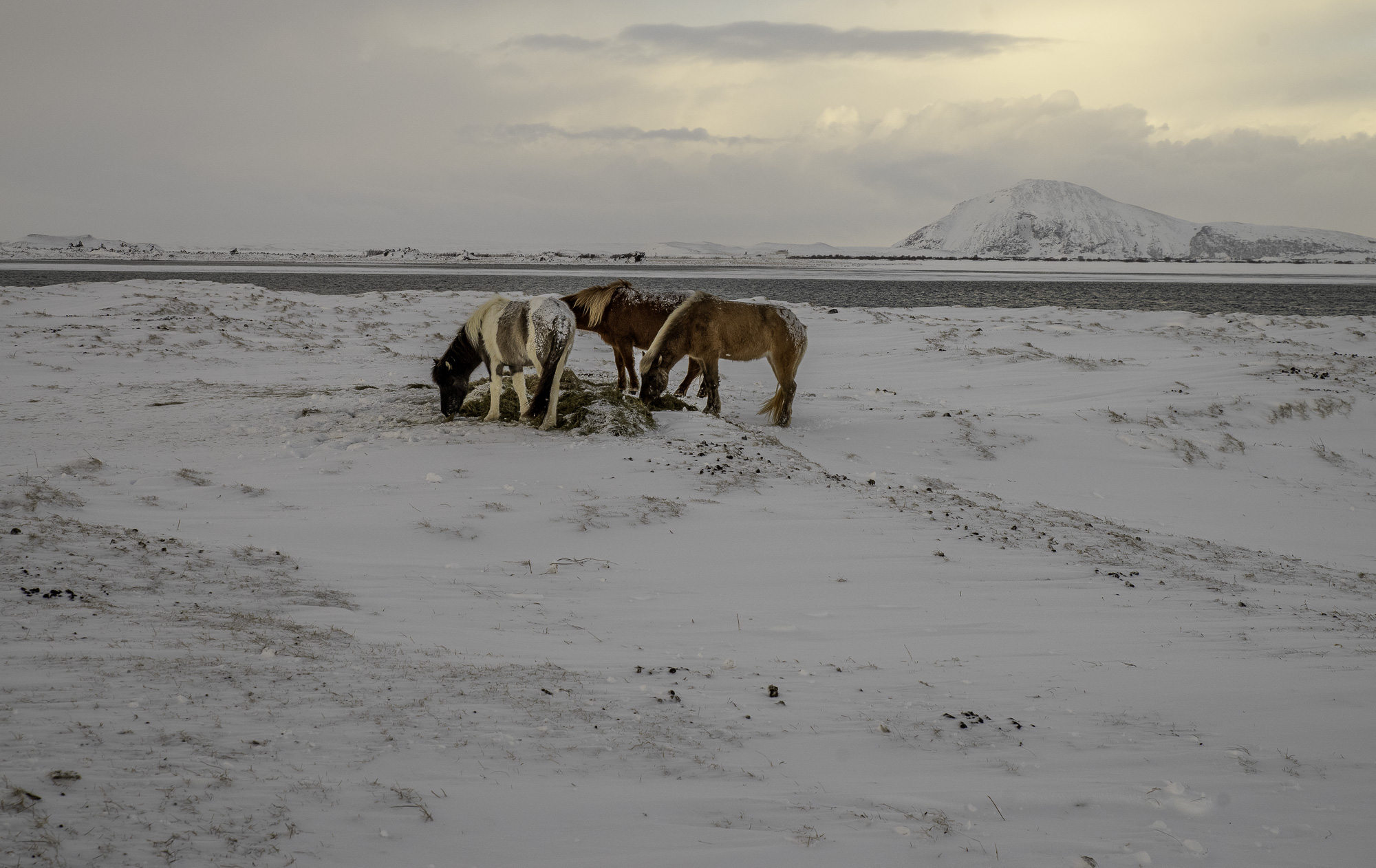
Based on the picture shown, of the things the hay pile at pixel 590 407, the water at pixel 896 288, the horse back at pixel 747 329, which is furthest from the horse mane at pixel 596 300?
the water at pixel 896 288

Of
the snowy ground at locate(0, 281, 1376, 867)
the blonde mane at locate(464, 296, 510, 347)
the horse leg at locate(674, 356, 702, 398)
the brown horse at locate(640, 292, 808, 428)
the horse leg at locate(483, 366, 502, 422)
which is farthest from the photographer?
the horse leg at locate(674, 356, 702, 398)

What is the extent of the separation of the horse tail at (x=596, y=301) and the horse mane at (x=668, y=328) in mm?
1208

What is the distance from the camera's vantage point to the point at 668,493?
837 centimetres

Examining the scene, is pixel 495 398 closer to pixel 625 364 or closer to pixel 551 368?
pixel 551 368

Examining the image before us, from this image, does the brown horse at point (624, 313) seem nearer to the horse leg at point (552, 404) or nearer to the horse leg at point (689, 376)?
the horse leg at point (689, 376)

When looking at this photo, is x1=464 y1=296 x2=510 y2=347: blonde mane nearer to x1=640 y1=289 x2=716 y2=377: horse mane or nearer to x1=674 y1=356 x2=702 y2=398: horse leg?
x1=640 y1=289 x2=716 y2=377: horse mane

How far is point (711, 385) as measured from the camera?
12.4 m

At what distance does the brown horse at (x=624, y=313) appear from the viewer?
12.6 metres

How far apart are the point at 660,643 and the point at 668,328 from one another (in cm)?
722

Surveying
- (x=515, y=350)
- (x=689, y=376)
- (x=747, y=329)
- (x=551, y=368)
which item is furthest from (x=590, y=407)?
(x=689, y=376)

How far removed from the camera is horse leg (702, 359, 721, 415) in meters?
12.2

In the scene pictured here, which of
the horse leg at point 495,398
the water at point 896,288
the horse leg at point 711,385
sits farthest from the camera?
the water at point 896,288

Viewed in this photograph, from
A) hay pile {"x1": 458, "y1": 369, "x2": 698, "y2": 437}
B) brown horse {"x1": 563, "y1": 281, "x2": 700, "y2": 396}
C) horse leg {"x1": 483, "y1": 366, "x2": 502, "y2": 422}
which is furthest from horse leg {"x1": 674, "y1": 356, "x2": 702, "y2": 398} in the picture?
horse leg {"x1": 483, "y1": 366, "x2": 502, "y2": 422}

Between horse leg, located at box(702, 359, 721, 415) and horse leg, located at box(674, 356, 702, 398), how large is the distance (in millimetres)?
559
